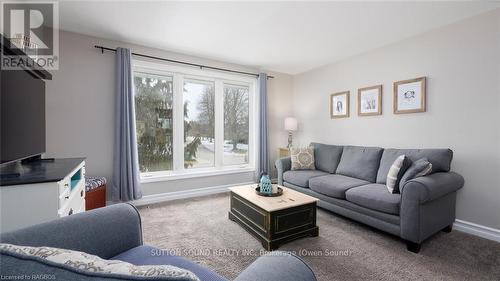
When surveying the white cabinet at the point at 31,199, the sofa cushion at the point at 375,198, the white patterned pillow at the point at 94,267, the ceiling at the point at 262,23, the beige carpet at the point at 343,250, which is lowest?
the beige carpet at the point at 343,250

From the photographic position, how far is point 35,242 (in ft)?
3.03

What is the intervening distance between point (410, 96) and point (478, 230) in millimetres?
1685

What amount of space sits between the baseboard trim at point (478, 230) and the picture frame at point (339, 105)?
2.00 metres

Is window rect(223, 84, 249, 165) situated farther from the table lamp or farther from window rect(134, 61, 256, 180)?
the table lamp

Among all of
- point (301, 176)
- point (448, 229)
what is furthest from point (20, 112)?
point (448, 229)

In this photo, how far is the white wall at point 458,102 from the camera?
2279 mm

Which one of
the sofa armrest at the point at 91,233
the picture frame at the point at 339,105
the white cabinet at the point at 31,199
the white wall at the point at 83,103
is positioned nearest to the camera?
the sofa armrest at the point at 91,233

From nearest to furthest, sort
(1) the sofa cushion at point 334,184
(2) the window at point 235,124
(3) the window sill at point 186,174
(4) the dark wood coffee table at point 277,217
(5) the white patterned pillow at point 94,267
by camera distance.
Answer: (5) the white patterned pillow at point 94,267, (4) the dark wood coffee table at point 277,217, (1) the sofa cushion at point 334,184, (3) the window sill at point 186,174, (2) the window at point 235,124

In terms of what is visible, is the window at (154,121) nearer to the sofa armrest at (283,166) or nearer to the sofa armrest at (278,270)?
the sofa armrest at (283,166)

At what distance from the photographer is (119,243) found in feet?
3.85

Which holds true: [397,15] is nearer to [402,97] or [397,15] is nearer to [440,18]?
[440,18]

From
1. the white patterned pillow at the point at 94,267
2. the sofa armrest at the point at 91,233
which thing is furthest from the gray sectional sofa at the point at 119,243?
the white patterned pillow at the point at 94,267

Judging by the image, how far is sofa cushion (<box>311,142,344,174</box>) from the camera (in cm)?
346

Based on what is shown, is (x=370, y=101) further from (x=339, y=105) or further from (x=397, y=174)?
(x=397, y=174)
